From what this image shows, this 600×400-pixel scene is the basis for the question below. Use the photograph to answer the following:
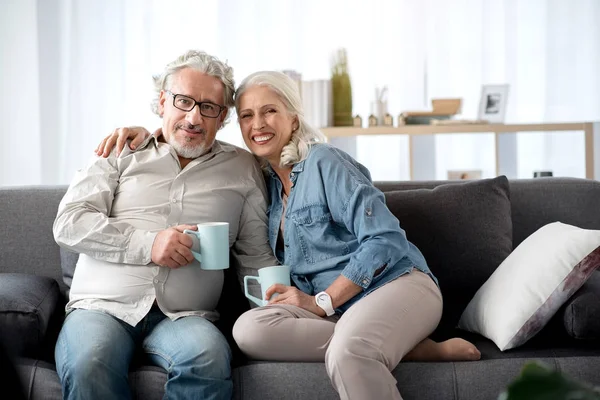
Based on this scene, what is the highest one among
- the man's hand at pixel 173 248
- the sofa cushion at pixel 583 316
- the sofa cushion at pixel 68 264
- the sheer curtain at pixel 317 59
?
the sheer curtain at pixel 317 59

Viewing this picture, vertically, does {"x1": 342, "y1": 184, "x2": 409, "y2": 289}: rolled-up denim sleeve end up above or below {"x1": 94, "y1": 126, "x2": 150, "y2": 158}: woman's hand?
below

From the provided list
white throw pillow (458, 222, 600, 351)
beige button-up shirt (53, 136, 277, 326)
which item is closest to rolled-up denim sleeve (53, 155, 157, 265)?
beige button-up shirt (53, 136, 277, 326)

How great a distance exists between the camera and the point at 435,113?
396 centimetres

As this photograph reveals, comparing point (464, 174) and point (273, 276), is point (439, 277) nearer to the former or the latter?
point (273, 276)

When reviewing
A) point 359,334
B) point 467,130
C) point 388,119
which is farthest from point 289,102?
point 467,130

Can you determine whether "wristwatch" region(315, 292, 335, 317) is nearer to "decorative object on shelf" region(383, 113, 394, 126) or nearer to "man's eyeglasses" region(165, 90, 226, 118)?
"man's eyeglasses" region(165, 90, 226, 118)

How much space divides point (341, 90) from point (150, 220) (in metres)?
1.89

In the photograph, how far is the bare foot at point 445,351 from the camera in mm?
1790

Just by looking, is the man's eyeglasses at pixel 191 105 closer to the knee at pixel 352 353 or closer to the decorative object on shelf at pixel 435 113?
the knee at pixel 352 353

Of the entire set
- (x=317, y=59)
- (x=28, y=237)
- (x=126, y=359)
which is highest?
(x=317, y=59)

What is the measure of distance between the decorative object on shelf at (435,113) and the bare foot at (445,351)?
2255mm

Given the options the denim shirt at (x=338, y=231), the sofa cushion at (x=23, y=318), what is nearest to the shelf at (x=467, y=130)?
the denim shirt at (x=338, y=231)

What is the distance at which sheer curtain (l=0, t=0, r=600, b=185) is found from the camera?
179 inches

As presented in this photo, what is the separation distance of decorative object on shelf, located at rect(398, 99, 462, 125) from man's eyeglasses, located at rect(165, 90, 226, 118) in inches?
75.2
